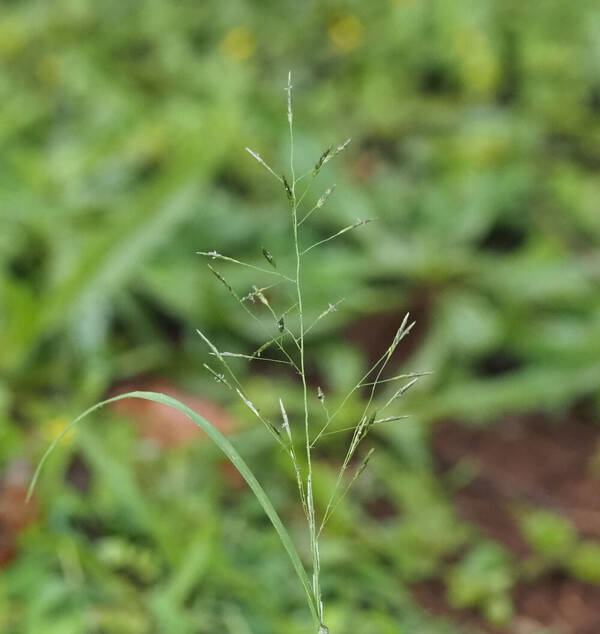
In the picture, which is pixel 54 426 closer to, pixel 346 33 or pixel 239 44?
pixel 239 44

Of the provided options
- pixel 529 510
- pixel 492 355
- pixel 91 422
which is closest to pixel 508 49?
pixel 492 355

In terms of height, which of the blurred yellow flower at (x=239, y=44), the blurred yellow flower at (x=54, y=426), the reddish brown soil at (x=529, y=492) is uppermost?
the blurred yellow flower at (x=239, y=44)

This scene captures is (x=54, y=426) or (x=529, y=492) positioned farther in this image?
(x=529, y=492)

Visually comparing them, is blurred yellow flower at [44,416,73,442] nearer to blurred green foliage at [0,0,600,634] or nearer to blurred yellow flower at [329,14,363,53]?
blurred green foliage at [0,0,600,634]

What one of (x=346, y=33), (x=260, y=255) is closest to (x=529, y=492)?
(x=260, y=255)

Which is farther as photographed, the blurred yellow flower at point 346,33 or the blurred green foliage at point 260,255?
the blurred yellow flower at point 346,33

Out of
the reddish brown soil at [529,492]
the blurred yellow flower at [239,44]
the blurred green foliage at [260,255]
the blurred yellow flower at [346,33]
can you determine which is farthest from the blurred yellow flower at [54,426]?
the blurred yellow flower at [346,33]

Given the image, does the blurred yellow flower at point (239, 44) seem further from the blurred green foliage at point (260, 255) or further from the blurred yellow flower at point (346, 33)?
the blurred yellow flower at point (346, 33)
